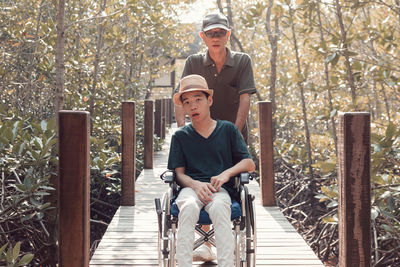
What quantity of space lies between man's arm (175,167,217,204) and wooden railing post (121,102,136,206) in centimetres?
221

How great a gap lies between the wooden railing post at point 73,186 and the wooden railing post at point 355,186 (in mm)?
1196

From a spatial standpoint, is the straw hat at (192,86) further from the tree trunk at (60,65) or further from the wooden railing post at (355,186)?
the tree trunk at (60,65)

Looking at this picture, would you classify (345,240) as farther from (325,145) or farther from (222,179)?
(325,145)

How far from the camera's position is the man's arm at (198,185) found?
258cm

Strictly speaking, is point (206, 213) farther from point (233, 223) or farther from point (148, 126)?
point (148, 126)

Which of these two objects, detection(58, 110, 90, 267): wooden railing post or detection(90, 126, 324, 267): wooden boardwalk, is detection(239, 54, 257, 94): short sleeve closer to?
detection(90, 126, 324, 267): wooden boardwalk

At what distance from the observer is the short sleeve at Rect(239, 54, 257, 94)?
11.6 feet

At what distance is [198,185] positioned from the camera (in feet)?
8.75

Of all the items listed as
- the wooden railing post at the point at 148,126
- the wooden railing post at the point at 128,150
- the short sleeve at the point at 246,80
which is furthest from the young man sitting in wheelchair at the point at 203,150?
the wooden railing post at the point at 148,126

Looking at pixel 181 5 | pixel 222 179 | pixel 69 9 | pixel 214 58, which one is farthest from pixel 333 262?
pixel 181 5

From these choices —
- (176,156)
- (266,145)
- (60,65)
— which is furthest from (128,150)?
(176,156)

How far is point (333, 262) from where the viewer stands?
21.0ft

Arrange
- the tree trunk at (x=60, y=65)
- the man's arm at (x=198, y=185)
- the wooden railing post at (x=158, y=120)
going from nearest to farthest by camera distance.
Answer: the man's arm at (x=198, y=185), the tree trunk at (x=60, y=65), the wooden railing post at (x=158, y=120)

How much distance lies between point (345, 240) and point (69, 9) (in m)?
5.97
